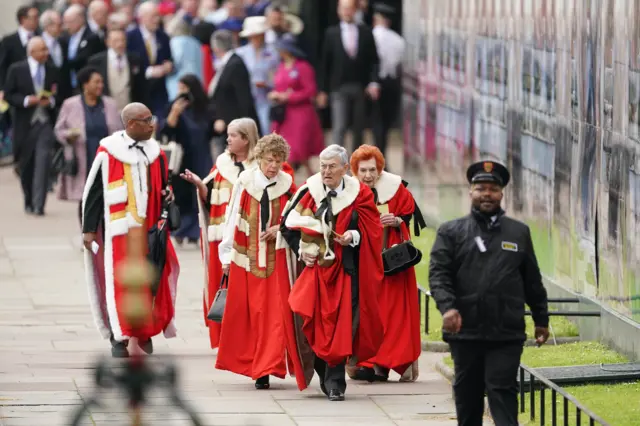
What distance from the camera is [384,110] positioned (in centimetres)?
2658

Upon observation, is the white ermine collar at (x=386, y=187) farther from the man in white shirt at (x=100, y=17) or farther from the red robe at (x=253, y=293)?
the man in white shirt at (x=100, y=17)

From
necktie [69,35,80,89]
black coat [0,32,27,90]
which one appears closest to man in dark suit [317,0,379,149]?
necktie [69,35,80,89]

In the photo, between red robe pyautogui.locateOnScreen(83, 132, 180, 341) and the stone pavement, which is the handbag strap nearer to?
the stone pavement

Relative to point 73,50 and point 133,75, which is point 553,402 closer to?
point 133,75

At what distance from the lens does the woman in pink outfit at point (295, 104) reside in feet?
79.3

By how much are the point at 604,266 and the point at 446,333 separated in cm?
443

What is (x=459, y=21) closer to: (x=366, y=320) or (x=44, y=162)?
(x=44, y=162)

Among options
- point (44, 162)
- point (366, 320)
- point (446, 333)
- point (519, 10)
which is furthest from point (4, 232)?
point (446, 333)

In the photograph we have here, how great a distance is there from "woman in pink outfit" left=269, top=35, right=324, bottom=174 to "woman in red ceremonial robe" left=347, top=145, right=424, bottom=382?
12.1 metres

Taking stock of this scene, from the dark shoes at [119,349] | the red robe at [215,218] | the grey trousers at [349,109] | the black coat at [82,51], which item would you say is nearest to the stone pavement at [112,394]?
the dark shoes at [119,349]

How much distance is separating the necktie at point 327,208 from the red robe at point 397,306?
0.86m

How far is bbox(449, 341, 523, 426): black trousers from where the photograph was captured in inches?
339

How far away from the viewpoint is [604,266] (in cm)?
1284

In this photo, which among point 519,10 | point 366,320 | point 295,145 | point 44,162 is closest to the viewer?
point 366,320
